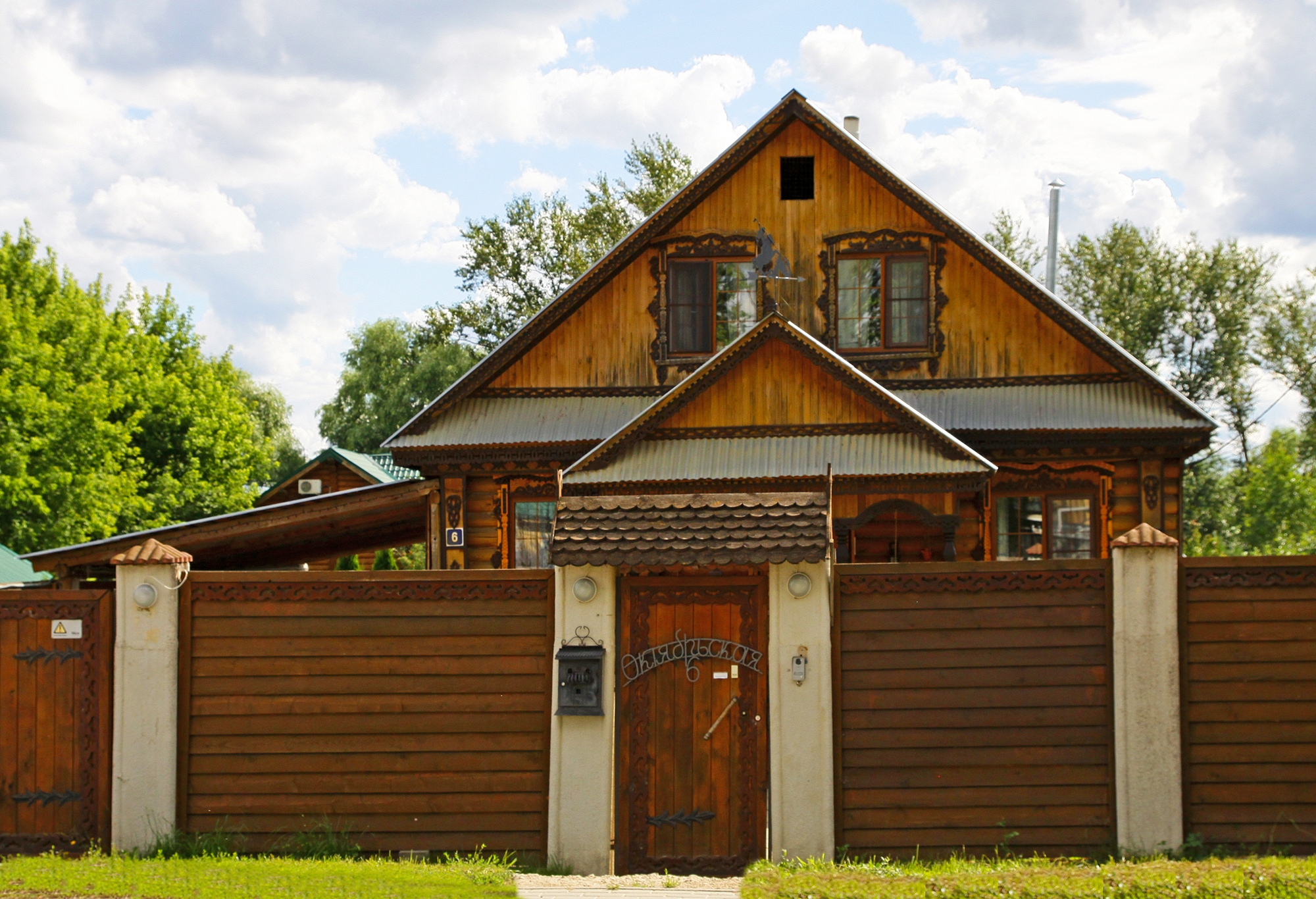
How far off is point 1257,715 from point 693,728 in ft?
12.6

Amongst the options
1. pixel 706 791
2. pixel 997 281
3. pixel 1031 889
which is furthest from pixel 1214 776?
pixel 997 281

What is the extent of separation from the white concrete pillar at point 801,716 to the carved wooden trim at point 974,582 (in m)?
0.31

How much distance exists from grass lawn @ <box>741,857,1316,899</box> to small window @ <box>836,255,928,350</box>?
10.3 m

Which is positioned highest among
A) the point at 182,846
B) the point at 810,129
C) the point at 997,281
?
the point at 810,129

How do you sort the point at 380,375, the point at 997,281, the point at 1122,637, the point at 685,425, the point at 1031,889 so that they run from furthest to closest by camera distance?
1. the point at 380,375
2. the point at 997,281
3. the point at 685,425
4. the point at 1122,637
5. the point at 1031,889

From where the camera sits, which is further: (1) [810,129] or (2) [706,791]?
(1) [810,129]

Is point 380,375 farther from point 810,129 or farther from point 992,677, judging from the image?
point 992,677

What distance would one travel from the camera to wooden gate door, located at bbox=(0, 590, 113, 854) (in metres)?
8.15

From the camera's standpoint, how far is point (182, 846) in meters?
8.10

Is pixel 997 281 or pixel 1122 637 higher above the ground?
pixel 997 281

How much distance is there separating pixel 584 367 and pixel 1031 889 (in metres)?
11.4

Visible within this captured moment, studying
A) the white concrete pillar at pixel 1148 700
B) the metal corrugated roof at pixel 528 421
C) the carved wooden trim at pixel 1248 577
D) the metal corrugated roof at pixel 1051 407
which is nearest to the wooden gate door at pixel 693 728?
the white concrete pillar at pixel 1148 700

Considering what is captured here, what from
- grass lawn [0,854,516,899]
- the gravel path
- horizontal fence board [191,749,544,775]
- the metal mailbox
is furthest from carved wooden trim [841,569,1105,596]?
grass lawn [0,854,516,899]

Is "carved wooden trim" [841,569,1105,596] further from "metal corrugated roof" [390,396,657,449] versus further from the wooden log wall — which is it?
"metal corrugated roof" [390,396,657,449]
